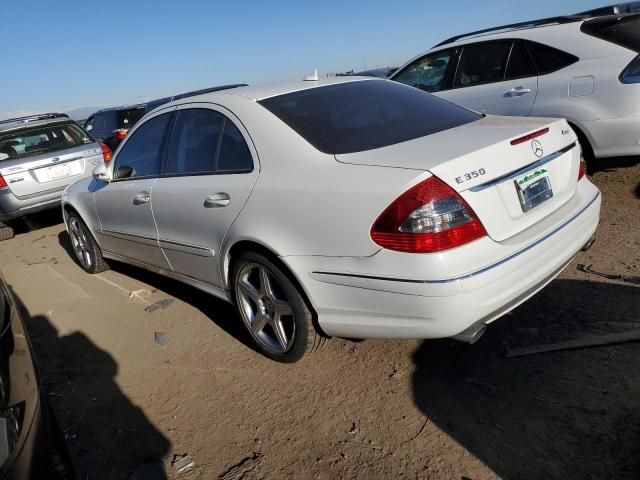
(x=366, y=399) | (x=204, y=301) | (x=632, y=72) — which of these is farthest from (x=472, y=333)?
(x=632, y=72)

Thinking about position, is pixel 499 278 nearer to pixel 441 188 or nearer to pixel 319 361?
pixel 441 188

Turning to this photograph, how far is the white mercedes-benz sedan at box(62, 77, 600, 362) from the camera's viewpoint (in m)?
2.19

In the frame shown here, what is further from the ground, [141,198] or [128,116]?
[141,198]

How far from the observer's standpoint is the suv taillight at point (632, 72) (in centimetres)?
432

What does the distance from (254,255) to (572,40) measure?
3.79 meters

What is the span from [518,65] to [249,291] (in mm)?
3780

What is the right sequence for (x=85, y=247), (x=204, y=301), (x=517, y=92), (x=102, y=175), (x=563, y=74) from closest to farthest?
1. (x=204, y=301)
2. (x=102, y=175)
3. (x=563, y=74)
4. (x=517, y=92)
5. (x=85, y=247)

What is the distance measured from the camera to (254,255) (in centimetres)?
288

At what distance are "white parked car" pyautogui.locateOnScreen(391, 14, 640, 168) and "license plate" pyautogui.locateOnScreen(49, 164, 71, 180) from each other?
508cm

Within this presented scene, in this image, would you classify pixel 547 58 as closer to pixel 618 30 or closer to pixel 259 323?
pixel 618 30

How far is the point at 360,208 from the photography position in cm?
229

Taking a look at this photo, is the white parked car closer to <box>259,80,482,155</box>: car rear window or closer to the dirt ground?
the dirt ground

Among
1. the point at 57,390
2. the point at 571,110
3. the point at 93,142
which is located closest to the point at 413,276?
the point at 57,390

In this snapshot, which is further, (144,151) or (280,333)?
(144,151)
